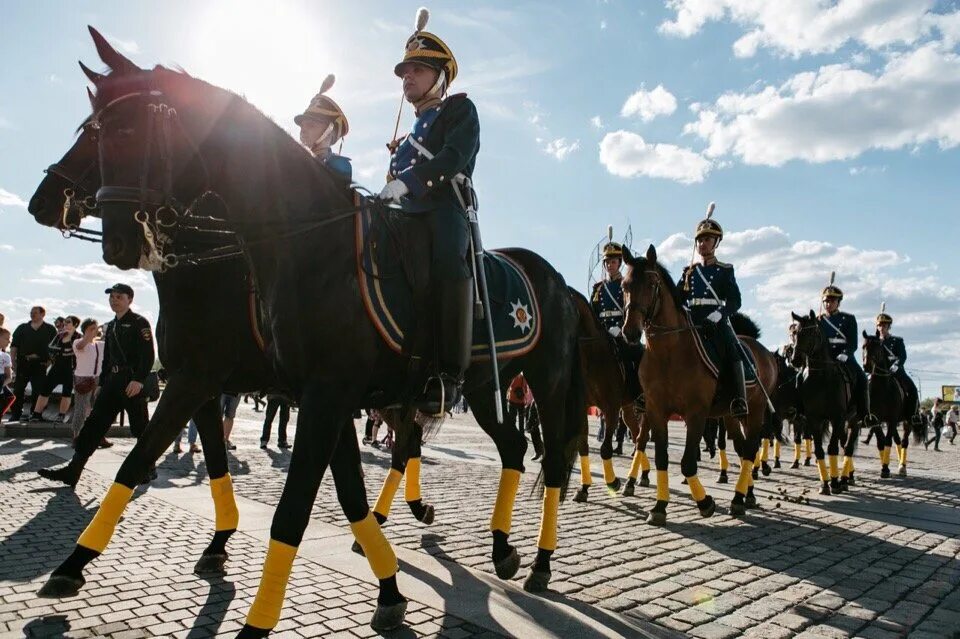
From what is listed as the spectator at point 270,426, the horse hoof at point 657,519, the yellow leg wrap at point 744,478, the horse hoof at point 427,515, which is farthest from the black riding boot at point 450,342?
the spectator at point 270,426

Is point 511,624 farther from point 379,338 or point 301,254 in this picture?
point 301,254

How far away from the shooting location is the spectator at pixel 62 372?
15.4 m

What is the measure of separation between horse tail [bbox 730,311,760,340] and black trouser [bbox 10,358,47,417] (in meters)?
15.3

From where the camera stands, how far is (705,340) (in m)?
9.29

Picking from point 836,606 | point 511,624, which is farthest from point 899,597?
point 511,624

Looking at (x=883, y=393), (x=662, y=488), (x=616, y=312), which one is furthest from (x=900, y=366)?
(x=662, y=488)

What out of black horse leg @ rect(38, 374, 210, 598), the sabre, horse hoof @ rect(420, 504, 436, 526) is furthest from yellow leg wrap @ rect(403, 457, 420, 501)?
black horse leg @ rect(38, 374, 210, 598)

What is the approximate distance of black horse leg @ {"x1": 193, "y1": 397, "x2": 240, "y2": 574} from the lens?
5.49m

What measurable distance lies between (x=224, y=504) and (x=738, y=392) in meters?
6.65

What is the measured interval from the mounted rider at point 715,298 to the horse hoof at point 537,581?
5.00 m

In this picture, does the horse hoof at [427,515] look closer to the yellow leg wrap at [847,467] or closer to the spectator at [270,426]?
the spectator at [270,426]

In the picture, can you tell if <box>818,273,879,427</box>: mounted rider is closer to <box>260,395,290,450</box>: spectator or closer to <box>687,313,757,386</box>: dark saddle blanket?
<box>687,313,757,386</box>: dark saddle blanket

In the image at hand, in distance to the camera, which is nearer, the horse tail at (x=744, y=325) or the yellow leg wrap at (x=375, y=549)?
the yellow leg wrap at (x=375, y=549)

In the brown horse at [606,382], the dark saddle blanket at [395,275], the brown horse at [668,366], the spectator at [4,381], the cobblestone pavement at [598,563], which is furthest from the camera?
the spectator at [4,381]
